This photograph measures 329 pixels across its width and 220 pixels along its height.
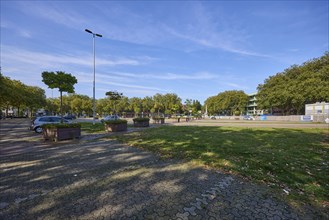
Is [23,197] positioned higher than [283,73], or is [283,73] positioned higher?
[283,73]

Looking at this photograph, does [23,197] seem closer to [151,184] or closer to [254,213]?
[151,184]

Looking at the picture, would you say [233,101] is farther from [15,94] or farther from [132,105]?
[15,94]

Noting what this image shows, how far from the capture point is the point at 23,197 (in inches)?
154

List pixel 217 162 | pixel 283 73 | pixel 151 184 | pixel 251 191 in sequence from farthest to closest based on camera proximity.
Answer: pixel 283 73 → pixel 217 162 → pixel 151 184 → pixel 251 191

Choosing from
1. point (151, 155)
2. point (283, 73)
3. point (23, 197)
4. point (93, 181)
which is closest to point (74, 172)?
point (93, 181)

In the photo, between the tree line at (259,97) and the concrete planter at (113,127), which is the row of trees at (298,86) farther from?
the concrete planter at (113,127)

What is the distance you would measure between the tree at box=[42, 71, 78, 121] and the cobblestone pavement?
7058 mm

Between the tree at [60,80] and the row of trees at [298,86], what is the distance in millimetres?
57473

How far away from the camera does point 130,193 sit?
13.3 ft

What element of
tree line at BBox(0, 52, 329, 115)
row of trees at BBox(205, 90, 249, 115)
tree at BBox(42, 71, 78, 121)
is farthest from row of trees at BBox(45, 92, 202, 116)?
tree at BBox(42, 71, 78, 121)

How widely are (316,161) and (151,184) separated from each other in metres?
6.36

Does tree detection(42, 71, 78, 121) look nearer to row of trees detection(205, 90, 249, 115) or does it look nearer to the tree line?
the tree line

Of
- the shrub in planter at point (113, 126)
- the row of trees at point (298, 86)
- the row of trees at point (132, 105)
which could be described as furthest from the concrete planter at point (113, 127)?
the row of trees at point (132, 105)

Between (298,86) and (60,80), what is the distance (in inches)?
2349
